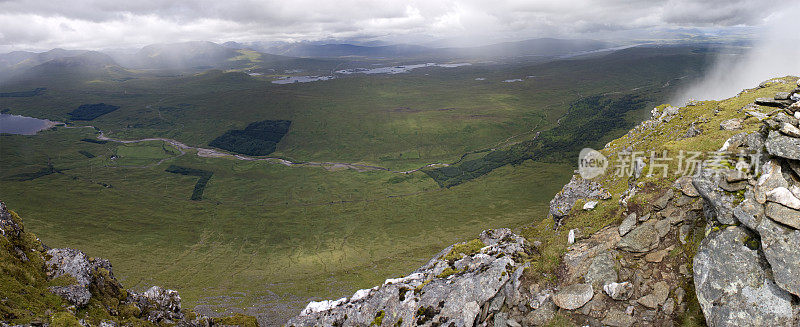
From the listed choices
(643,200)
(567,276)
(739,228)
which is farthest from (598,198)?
(739,228)

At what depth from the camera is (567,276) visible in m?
25.1

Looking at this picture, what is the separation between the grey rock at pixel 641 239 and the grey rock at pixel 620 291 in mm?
2871

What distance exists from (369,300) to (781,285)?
28.8 meters

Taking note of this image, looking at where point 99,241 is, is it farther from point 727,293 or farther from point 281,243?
point 727,293

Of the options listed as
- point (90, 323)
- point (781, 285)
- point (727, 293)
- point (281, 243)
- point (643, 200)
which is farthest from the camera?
point (281, 243)

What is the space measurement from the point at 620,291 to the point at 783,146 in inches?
463

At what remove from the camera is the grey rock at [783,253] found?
16.5 m

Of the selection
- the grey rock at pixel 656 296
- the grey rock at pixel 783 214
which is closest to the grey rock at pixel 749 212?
the grey rock at pixel 783 214

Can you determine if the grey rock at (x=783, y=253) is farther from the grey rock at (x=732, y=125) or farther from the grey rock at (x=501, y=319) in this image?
the grey rock at (x=732, y=125)

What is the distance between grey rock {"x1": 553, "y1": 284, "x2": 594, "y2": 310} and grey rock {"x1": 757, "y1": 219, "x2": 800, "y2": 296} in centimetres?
900

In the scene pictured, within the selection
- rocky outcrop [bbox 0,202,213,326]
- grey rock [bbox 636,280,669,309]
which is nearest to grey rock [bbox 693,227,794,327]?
grey rock [bbox 636,280,669,309]

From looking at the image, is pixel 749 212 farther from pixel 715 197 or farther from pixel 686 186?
pixel 686 186

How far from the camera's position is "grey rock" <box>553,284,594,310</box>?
909 inches

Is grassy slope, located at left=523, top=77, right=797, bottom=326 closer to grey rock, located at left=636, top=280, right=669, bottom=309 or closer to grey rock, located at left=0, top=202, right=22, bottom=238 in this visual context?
grey rock, located at left=636, top=280, right=669, bottom=309
